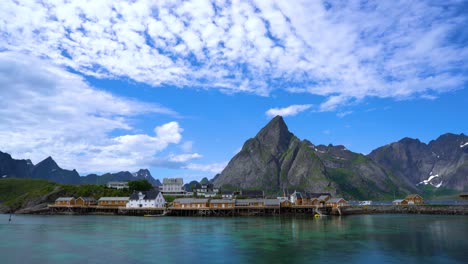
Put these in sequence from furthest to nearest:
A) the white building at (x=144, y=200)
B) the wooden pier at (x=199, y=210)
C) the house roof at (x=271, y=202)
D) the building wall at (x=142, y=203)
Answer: the white building at (x=144, y=200) → the building wall at (x=142, y=203) → the house roof at (x=271, y=202) → the wooden pier at (x=199, y=210)

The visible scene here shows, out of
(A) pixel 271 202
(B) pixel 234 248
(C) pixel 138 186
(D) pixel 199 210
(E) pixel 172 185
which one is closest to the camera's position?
(B) pixel 234 248

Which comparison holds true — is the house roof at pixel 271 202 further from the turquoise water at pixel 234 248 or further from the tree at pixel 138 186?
the turquoise water at pixel 234 248

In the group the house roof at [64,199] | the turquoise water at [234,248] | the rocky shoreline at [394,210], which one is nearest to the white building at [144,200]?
the rocky shoreline at [394,210]

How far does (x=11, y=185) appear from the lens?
162 meters

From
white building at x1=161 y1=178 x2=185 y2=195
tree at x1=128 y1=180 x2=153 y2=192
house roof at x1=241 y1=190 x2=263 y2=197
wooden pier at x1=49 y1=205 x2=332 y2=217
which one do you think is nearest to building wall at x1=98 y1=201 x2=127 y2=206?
wooden pier at x1=49 y1=205 x2=332 y2=217

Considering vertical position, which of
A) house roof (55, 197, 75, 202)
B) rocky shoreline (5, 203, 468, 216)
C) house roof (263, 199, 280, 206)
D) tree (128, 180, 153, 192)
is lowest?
rocky shoreline (5, 203, 468, 216)

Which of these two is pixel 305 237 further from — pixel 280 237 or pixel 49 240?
pixel 49 240

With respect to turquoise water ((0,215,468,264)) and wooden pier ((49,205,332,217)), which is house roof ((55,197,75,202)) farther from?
turquoise water ((0,215,468,264))

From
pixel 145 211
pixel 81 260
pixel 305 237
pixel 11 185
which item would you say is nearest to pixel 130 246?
pixel 81 260

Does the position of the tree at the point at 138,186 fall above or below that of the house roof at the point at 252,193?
above

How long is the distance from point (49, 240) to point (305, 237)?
35626mm

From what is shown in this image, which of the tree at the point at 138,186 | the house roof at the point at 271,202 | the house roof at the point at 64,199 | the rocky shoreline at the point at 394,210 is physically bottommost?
the rocky shoreline at the point at 394,210

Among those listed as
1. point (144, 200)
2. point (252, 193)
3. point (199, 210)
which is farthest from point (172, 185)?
point (199, 210)

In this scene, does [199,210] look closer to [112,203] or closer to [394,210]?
[112,203]
